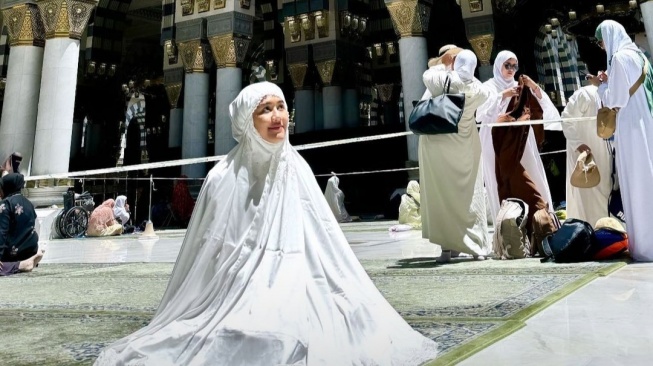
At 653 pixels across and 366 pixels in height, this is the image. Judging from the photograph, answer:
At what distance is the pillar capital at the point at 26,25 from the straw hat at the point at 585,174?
8.56 m

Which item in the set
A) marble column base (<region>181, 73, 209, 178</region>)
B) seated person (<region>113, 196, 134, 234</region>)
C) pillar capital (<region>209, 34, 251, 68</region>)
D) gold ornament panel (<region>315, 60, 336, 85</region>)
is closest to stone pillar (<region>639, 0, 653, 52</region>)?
gold ornament panel (<region>315, 60, 336, 85</region>)

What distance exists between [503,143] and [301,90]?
9173 millimetres

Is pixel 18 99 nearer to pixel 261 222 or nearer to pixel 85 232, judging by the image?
pixel 85 232

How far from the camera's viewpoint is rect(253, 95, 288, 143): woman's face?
4.35 feet

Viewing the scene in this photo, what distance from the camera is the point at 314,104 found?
12.7 m

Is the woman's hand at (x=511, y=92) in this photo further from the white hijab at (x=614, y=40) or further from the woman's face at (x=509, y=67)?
the white hijab at (x=614, y=40)

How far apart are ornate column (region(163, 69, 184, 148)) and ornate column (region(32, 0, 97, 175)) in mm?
4426

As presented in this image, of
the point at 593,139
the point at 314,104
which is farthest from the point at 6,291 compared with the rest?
the point at 314,104

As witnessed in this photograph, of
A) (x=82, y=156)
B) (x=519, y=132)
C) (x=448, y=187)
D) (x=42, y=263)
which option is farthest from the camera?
(x=82, y=156)

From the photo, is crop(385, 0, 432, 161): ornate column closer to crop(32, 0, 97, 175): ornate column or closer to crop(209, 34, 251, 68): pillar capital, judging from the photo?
crop(209, 34, 251, 68): pillar capital

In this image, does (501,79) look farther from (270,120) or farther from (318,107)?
(318,107)

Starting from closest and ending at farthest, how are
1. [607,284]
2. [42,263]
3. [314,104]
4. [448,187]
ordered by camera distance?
[607,284] < [448,187] < [42,263] < [314,104]

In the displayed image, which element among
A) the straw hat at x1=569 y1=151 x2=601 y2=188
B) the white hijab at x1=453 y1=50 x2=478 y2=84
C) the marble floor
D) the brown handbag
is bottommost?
the marble floor

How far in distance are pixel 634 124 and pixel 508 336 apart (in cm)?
210
